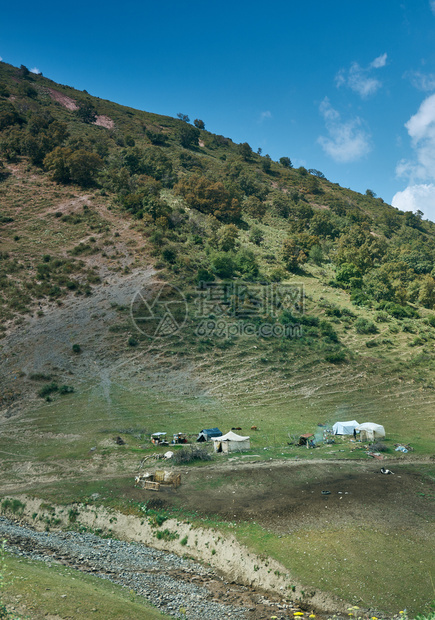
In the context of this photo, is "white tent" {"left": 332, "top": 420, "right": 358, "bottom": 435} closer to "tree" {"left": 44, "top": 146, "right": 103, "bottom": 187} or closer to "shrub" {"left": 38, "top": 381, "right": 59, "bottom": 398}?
"shrub" {"left": 38, "top": 381, "right": 59, "bottom": 398}

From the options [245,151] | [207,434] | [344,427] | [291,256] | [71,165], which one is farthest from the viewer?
[245,151]

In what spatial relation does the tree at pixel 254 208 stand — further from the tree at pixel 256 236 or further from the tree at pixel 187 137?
the tree at pixel 187 137

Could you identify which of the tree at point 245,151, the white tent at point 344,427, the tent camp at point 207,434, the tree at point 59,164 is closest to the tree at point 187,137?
the tree at point 245,151

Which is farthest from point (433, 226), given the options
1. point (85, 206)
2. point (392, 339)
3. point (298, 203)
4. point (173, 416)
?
point (173, 416)

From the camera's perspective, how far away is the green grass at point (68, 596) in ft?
54.1

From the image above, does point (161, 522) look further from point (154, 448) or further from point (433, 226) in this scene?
point (433, 226)

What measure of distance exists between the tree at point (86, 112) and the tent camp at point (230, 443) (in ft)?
442

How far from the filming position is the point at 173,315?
62.7 meters

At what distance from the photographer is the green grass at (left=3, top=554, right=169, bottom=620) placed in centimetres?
1648

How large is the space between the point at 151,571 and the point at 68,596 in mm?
6093

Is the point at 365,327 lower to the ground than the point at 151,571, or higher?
higher

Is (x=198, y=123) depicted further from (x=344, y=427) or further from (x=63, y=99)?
(x=344, y=427)

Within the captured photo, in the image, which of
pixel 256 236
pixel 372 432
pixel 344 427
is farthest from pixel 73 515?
pixel 256 236

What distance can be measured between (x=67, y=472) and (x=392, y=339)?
54419 millimetres
